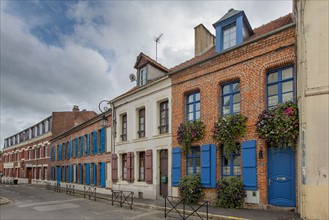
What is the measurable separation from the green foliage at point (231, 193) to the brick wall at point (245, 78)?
26.2 inches

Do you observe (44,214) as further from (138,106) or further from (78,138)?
(78,138)

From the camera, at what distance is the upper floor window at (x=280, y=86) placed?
11.0 m

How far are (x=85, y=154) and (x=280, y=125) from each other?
18.4 m

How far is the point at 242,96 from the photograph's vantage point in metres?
12.3


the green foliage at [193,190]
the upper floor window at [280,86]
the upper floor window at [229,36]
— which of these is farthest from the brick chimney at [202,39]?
the green foliage at [193,190]

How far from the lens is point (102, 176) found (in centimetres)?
2258

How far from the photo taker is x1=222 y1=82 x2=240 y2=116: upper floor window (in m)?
12.8

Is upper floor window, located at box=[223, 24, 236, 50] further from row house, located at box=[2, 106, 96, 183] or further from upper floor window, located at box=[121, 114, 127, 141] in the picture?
row house, located at box=[2, 106, 96, 183]

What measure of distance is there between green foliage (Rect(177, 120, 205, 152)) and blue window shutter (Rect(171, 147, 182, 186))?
51 cm

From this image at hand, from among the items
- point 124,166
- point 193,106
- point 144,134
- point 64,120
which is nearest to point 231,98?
point 193,106

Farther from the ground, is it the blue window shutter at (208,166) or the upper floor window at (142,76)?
the upper floor window at (142,76)

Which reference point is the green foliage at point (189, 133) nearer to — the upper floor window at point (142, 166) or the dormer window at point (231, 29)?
the dormer window at point (231, 29)

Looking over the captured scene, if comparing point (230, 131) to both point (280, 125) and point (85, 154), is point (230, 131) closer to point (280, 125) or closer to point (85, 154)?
point (280, 125)

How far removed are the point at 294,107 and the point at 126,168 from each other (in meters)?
11.2
